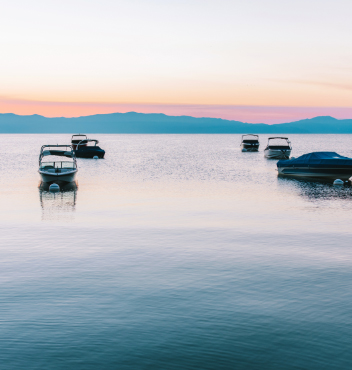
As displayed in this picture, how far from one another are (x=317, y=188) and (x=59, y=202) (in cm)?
2249

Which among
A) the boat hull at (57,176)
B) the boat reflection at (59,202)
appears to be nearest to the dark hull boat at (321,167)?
the boat reflection at (59,202)

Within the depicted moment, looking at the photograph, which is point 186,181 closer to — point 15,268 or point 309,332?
point 15,268

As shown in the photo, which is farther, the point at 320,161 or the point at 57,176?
the point at 320,161

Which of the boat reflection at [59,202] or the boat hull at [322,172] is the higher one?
the boat hull at [322,172]

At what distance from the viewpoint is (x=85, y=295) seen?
11.5 meters

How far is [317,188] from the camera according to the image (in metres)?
39.1

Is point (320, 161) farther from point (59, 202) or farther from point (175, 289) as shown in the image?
point (175, 289)

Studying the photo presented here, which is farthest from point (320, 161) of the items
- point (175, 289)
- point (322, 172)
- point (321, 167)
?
Result: point (175, 289)

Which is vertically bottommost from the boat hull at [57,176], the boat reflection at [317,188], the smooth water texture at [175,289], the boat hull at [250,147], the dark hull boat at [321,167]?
the smooth water texture at [175,289]

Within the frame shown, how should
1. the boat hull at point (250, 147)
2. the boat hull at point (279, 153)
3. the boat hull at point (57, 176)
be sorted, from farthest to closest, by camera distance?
the boat hull at point (250, 147) → the boat hull at point (279, 153) → the boat hull at point (57, 176)

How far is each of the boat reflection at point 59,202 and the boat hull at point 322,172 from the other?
23.7 meters

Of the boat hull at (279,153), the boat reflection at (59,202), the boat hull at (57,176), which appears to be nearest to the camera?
the boat reflection at (59,202)

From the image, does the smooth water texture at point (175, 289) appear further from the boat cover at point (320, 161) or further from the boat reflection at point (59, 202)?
the boat cover at point (320, 161)

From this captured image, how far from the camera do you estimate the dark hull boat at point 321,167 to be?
4400 cm
